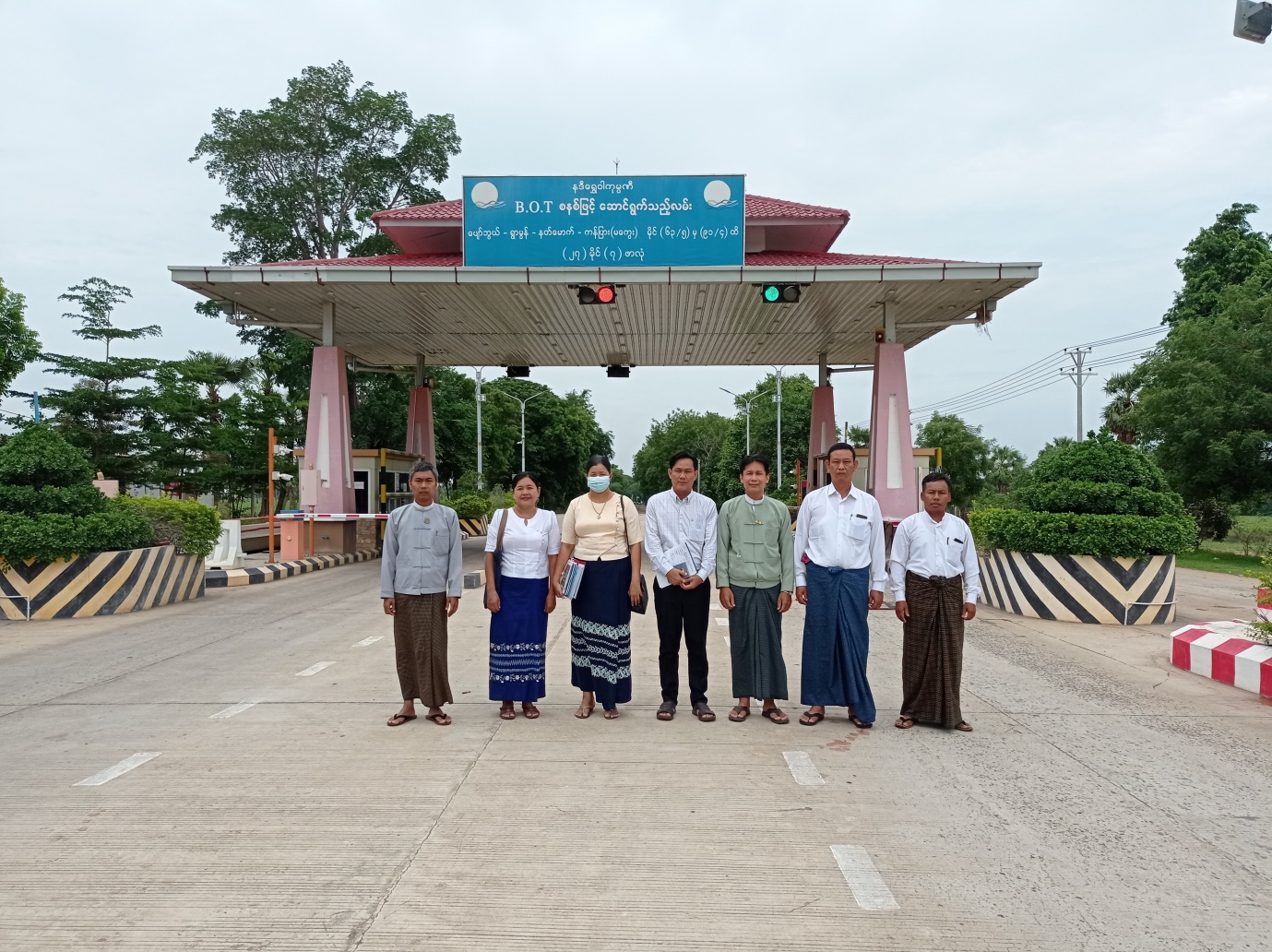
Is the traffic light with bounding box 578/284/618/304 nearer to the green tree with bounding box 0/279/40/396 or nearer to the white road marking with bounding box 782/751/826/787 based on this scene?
the white road marking with bounding box 782/751/826/787

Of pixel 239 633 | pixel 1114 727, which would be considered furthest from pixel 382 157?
pixel 1114 727

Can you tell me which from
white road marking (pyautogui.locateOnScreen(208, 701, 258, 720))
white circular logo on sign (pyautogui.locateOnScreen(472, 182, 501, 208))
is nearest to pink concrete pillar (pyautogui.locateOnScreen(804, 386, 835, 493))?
white circular logo on sign (pyautogui.locateOnScreen(472, 182, 501, 208))

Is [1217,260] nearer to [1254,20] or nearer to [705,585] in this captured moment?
[1254,20]

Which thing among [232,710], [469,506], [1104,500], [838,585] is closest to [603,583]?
[838,585]

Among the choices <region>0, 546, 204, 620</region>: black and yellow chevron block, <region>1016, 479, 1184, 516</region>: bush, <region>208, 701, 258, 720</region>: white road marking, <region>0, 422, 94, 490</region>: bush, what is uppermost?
<region>0, 422, 94, 490</region>: bush

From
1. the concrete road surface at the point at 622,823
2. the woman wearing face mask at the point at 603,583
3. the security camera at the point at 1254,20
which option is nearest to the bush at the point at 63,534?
the concrete road surface at the point at 622,823

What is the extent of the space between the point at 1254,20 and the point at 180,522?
43.8 ft

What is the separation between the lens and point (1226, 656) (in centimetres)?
732

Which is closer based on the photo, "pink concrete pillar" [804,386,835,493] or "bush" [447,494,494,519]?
"pink concrete pillar" [804,386,835,493]

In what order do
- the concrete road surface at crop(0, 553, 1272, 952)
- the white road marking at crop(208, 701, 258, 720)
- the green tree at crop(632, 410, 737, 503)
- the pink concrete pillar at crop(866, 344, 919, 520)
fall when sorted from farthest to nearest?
the green tree at crop(632, 410, 737, 503) < the pink concrete pillar at crop(866, 344, 919, 520) < the white road marking at crop(208, 701, 258, 720) < the concrete road surface at crop(0, 553, 1272, 952)

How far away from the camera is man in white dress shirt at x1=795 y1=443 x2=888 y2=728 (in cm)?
571

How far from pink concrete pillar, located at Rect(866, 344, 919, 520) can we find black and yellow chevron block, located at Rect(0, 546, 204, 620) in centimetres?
1251

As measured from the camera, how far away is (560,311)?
1911 centimetres

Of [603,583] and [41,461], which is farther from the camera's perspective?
[41,461]
